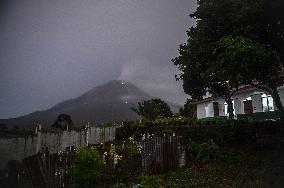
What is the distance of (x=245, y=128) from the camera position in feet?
76.6

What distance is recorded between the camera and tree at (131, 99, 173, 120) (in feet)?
248

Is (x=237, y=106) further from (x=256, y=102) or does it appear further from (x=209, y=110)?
(x=209, y=110)

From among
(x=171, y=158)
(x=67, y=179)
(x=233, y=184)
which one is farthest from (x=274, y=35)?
(x=67, y=179)

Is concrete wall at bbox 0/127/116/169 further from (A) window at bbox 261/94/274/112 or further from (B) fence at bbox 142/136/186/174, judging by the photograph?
(A) window at bbox 261/94/274/112

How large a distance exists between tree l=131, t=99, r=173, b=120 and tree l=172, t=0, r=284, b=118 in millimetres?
50651

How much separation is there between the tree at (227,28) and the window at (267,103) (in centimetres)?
1292

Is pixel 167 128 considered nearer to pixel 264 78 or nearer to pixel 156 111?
pixel 264 78

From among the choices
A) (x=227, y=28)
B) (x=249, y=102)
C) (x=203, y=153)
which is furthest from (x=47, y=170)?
(x=249, y=102)

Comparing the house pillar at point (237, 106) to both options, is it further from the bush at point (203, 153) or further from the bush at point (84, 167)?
the bush at point (84, 167)

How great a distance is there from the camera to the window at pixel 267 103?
34.2 meters

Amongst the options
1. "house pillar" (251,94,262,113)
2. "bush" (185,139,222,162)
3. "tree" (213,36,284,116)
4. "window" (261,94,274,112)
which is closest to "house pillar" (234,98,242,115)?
"house pillar" (251,94,262,113)

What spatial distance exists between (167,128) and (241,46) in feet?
50.5

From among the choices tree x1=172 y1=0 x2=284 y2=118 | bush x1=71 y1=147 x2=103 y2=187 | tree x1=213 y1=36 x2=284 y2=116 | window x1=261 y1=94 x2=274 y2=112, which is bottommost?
bush x1=71 y1=147 x2=103 y2=187

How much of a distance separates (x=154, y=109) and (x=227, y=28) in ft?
181
